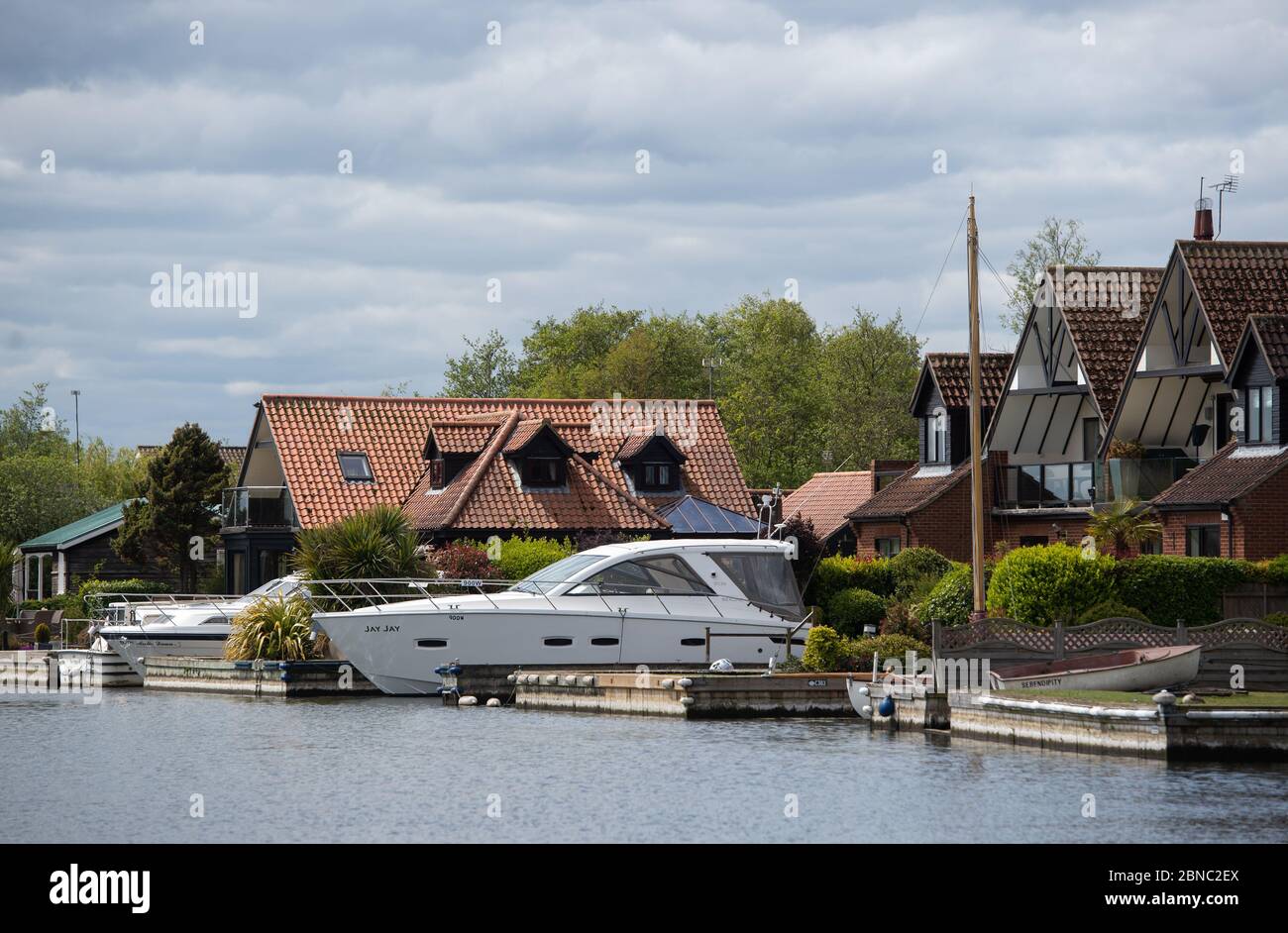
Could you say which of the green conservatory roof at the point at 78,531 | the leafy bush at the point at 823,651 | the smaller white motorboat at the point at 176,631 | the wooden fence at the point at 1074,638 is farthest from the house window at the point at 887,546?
the green conservatory roof at the point at 78,531

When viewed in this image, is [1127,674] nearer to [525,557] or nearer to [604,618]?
[604,618]

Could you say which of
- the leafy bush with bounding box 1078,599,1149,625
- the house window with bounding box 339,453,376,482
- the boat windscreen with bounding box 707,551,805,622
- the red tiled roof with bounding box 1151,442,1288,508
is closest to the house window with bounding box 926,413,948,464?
the red tiled roof with bounding box 1151,442,1288,508

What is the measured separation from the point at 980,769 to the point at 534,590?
14994mm

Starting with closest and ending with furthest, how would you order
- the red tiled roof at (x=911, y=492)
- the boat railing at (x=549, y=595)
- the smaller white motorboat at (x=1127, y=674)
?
the smaller white motorboat at (x=1127, y=674), the boat railing at (x=549, y=595), the red tiled roof at (x=911, y=492)

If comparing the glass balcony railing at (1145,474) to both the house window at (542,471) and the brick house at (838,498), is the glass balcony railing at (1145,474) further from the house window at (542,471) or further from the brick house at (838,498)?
the house window at (542,471)

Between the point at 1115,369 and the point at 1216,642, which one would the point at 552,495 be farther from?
the point at 1216,642

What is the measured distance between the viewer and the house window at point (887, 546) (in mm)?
52656

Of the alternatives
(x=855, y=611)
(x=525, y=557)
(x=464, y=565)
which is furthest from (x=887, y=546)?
(x=464, y=565)

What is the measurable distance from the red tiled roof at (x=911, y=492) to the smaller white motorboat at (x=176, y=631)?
55.6ft

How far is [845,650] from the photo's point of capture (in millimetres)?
36469

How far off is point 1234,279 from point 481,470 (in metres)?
20.8
